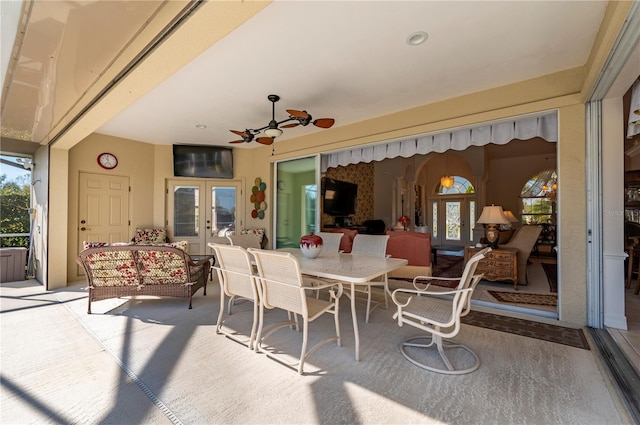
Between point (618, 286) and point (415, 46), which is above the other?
point (415, 46)

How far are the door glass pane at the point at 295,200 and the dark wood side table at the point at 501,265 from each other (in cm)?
284

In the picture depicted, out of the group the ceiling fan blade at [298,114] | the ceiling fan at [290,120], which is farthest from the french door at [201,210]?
the ceiling fan blade at [298,114]

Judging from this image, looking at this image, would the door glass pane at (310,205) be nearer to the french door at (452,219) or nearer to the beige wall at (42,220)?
the beige wall at (42,220)

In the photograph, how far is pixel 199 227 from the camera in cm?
608

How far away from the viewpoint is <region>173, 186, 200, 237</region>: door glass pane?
5.97 metres

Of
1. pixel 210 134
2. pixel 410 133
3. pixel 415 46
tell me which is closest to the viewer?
pixel 415 46

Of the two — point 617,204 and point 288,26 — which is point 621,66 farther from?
point 288,26

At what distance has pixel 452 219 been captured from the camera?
10.0 m

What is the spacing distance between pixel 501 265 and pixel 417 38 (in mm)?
3574

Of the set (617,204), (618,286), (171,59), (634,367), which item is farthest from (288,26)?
(618,286)

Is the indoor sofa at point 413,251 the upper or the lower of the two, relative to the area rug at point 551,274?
upper

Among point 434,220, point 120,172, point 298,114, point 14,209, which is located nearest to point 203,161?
point 120,172

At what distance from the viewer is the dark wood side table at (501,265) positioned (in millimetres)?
4168

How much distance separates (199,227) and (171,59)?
4.49 metres
